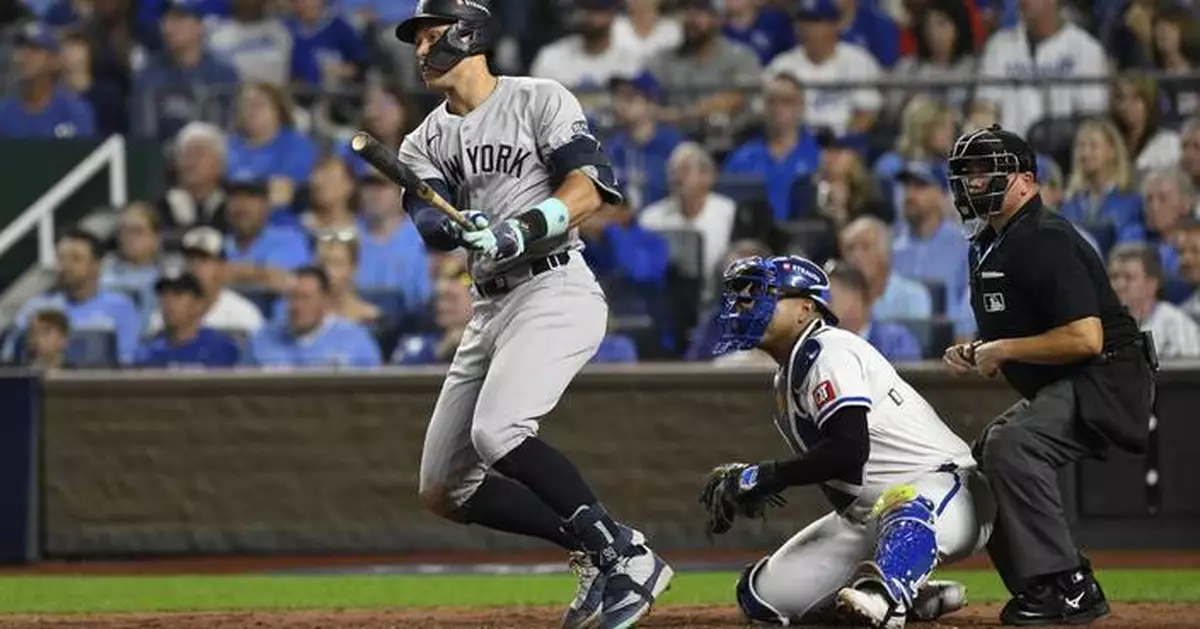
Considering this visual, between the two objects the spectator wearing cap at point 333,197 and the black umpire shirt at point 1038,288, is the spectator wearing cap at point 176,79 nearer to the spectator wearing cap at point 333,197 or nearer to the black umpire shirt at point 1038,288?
the spectator wearing cap at point 333,197

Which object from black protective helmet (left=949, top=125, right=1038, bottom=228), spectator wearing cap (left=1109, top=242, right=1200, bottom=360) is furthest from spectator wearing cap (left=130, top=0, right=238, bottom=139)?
black protective helmet (left=949, top=125, right=1038, bottom=228)

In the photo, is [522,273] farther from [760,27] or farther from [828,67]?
[760,27]

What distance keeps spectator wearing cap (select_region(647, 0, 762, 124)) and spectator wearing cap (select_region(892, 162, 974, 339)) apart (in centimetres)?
174

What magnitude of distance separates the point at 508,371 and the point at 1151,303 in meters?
5.74

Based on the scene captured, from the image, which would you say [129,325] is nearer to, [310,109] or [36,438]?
[36,438]

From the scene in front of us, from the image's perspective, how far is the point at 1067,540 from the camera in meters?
7.24

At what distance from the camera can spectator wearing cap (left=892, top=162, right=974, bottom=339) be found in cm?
1242

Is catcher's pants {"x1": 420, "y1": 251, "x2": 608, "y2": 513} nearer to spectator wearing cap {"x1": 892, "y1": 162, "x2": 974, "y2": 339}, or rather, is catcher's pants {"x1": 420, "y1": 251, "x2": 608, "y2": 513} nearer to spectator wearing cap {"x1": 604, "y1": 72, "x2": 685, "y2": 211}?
spectator wearing cap {"x1": 892, "y1": 162, "x2": 974, "y2": 339}

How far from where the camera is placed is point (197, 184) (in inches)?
551

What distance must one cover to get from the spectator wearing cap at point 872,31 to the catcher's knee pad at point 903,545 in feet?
24.8

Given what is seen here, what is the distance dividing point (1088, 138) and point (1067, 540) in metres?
5.67

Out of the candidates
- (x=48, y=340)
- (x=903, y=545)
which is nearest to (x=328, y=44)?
(x=48, y=340)

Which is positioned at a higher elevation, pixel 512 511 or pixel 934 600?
pixel 512 511

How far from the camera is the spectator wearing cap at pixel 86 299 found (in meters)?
13.2
